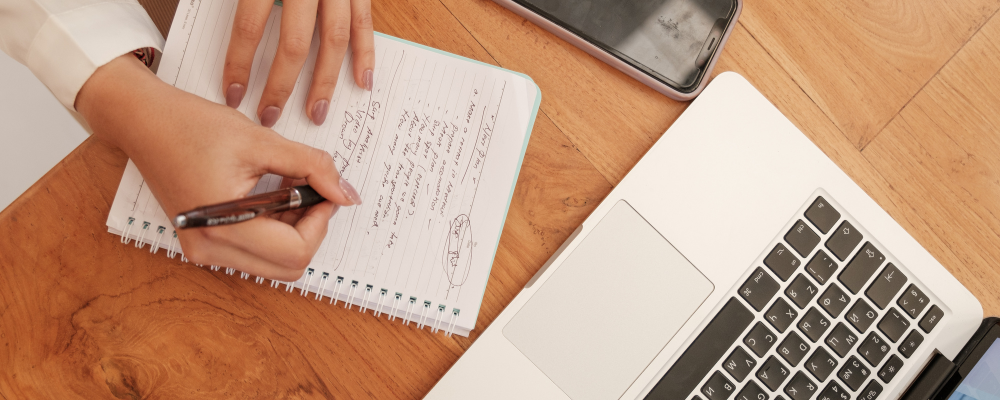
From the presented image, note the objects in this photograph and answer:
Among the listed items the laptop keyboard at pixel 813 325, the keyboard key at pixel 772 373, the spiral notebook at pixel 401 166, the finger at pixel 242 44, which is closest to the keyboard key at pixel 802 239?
the laptop keyboard at pixel 813 325

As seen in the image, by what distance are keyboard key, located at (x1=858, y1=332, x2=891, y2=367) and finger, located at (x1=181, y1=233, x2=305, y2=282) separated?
53cm

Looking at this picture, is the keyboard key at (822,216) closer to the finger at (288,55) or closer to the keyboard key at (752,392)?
the keyboard key at (752,392)

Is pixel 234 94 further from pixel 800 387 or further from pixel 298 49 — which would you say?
pixel 800 387

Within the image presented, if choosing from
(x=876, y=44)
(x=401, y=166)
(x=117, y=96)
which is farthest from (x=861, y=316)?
(x=117, y=96)

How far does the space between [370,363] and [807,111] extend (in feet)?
1.66

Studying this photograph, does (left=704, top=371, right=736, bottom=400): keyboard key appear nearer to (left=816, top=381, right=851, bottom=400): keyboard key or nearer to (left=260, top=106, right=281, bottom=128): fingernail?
(left=816, top=381, right=851, bottom=400): keyboard key

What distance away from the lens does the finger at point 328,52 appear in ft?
1.51

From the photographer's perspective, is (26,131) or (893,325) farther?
(26,131)

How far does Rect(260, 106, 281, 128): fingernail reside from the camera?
459mm

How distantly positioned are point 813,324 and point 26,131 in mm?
1150

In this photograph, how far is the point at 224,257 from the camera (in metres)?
0.43

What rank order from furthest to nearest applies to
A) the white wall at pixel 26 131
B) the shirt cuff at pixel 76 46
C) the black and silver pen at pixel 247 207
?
the white wall at pixel 26 131
the shirt cuff at pixel 76 46
the black and silver pen at pixel 247 207

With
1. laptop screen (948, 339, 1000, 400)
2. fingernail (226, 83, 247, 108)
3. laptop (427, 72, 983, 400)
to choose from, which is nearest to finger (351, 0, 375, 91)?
fingernail (226, 83, 247, 108)

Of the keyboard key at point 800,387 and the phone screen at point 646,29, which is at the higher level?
the phone screen at point 646,29
